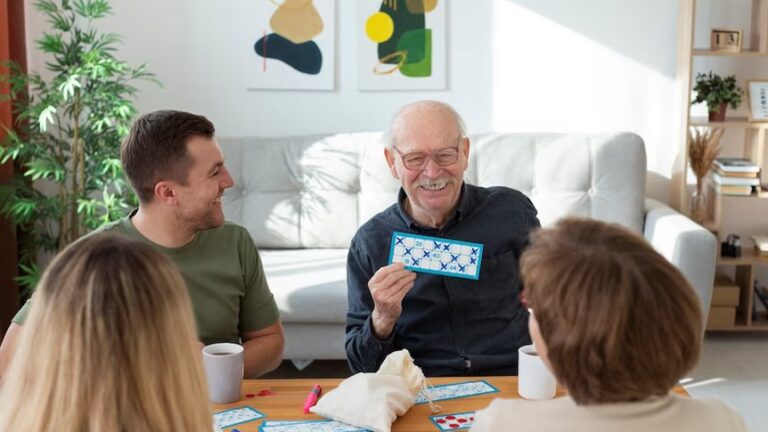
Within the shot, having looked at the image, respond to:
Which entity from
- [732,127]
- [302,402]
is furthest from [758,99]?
[302,402]

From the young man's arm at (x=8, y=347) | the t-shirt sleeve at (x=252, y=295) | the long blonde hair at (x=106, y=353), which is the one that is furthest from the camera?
the t-shirt sleeve at (x=252, y=295)

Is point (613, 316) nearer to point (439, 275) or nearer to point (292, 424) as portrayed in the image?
point (292, 424)

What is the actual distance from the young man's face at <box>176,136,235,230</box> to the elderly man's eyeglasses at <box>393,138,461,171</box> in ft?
1.50

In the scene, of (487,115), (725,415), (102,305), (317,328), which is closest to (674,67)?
(487,115)

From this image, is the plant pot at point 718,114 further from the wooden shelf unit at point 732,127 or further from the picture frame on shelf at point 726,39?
the picture frame on shelf at point 726,39

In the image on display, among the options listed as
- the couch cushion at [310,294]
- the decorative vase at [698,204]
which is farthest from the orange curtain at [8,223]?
the decorative vase at [698,204]

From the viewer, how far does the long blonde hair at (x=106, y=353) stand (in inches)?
41.0

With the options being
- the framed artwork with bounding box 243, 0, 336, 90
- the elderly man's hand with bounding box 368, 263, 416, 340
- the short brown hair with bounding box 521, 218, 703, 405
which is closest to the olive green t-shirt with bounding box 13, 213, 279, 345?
the elderly man's hand with bounding box 368, 263, 416, 340

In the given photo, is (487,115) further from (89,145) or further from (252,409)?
(252,409)

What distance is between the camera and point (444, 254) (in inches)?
Answer: 75.5

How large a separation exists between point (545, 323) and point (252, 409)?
668 millimetres

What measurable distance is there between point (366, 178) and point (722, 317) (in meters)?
1.77

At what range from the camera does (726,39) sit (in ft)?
14.0

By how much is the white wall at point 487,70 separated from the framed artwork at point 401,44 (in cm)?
5
